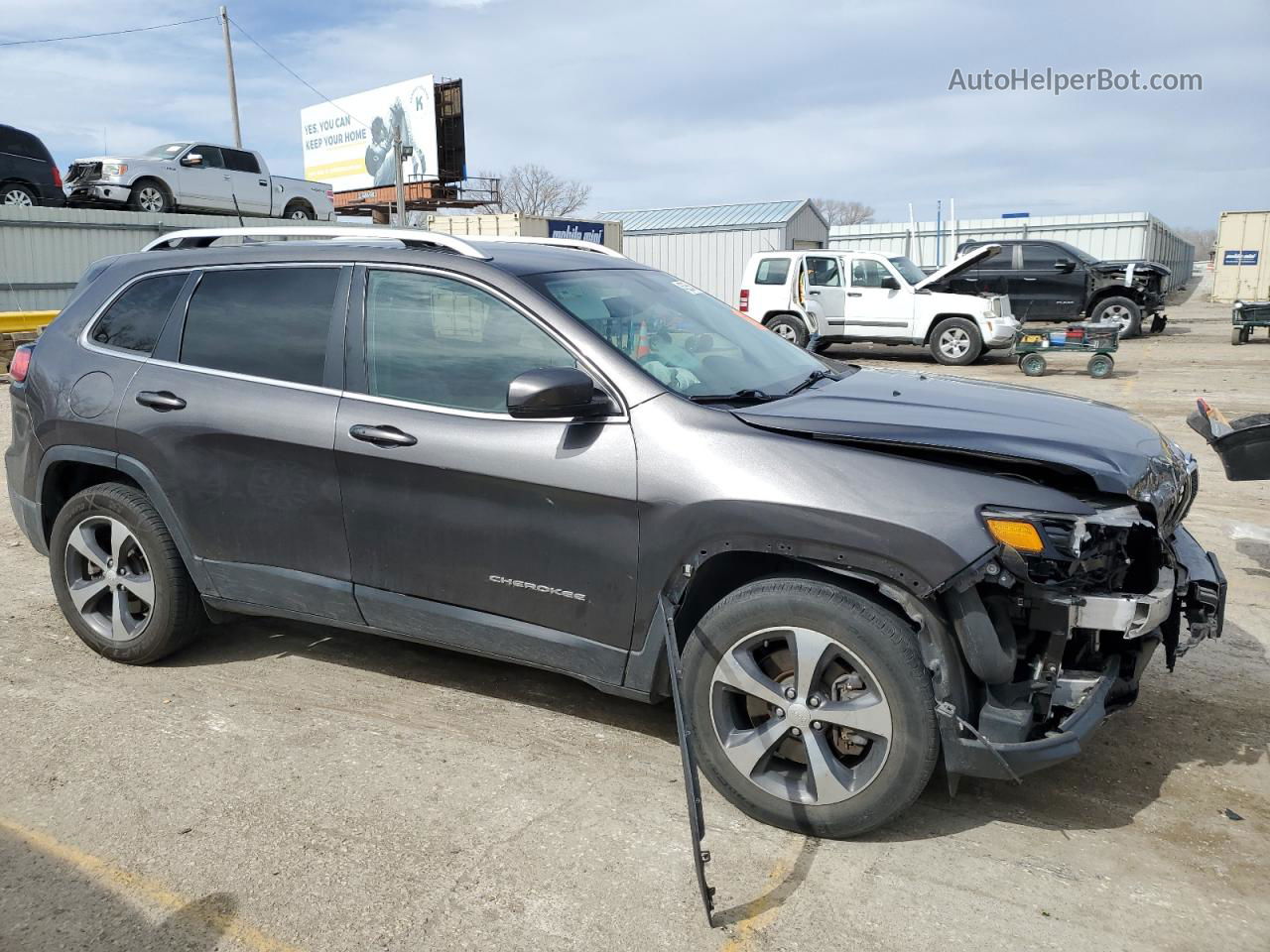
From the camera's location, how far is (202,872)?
2934mm

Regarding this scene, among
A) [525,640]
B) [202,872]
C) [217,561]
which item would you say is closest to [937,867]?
[525,640]

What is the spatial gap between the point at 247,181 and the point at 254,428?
21068 mm

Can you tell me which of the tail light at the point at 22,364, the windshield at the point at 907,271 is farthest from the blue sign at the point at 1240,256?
the tail light at the point at 22,364

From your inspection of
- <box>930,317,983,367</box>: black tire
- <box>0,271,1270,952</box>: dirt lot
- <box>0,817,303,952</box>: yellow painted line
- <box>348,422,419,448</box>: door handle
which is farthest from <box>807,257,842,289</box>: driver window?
<box>0,817,303,952</box>: yellow painted line

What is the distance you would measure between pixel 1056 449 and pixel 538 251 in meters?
2.11

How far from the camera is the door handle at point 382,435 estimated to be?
3.54 m

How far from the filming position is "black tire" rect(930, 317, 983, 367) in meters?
17.3

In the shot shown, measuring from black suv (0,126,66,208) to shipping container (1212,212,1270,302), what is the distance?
30.7 m

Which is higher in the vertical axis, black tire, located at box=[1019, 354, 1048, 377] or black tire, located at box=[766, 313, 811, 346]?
black tire, located at box=[766, 313, 811, 346]

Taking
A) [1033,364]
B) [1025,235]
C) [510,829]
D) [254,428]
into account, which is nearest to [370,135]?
[1025,235]

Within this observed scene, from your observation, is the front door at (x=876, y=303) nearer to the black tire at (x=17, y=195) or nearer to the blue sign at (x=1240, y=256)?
the black tire at (x=17, y=195)

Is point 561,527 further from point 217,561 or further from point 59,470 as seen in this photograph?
point 59,470

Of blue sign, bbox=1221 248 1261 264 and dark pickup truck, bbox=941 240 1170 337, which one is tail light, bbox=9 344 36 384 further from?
blue sign, bbox=1221 248 1261 264

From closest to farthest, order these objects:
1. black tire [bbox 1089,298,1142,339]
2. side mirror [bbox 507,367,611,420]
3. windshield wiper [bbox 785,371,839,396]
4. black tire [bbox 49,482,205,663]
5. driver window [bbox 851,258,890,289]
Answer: side mirror [bbox 507,367,611,420] → windshield wiper [bbox 785,371,839,396] → black tire [bbox 49,482,205,663] → driver window [bbox 851,258,890,289] → black tire [bbox 1089,298,1142,339]
